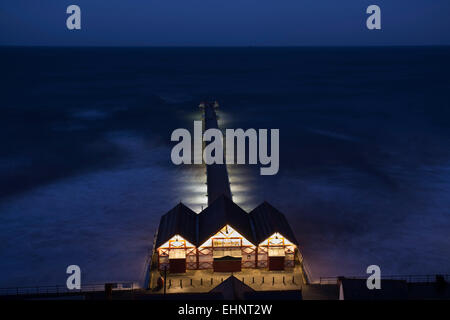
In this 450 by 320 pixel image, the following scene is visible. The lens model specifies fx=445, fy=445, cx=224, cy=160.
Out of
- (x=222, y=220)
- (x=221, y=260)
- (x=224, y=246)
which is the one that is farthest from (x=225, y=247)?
(x=222, y=220)

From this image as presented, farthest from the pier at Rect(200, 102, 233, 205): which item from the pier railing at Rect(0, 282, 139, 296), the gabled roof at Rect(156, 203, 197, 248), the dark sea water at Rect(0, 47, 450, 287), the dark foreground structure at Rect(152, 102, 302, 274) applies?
the pier railing at Rect(0, 282, 139, 296)

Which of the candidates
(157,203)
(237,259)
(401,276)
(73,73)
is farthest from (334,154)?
(73,73)

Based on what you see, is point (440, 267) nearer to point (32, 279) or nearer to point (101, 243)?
point (101, 243)

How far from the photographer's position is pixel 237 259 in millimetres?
24391

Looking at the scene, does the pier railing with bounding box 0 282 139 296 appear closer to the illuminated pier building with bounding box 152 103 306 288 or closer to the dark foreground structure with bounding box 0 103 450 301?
the dark foreground structure with bounding box 0 103 450 301

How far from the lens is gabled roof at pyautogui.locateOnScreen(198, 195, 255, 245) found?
2438cm

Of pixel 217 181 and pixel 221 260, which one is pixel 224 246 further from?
pixel 217 181

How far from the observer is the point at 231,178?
42.5m

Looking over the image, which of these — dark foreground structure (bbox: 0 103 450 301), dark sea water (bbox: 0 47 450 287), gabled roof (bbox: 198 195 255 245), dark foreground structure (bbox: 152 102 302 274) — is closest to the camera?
dark foreground structure (bbox: 0 103 450 301)

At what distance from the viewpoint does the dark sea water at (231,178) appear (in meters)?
28.5

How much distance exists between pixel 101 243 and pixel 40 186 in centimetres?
1532

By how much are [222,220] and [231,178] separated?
18.0m

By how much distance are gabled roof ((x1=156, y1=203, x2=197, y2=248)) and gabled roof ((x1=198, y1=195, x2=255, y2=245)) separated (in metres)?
0.51

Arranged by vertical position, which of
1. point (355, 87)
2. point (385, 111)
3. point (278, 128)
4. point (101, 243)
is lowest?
point (101, 243)
